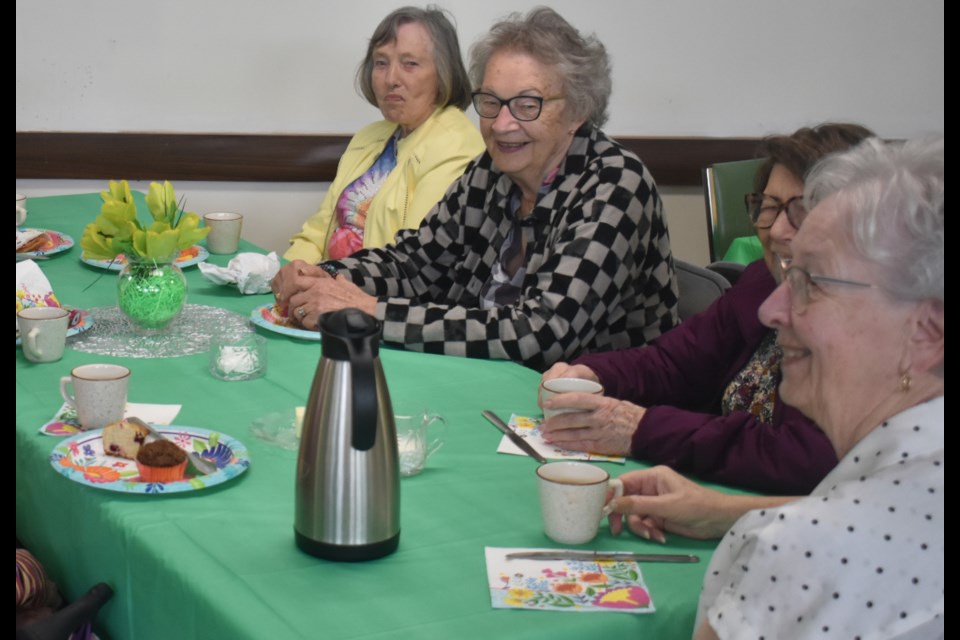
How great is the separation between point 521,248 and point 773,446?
42.5 inches

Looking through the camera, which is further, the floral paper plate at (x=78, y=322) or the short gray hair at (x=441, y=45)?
the short gray hair at (x=441, y=45)

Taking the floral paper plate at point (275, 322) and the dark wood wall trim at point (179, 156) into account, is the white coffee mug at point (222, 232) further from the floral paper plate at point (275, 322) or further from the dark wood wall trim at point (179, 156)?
the dark wood wall trim at point (179, 156)

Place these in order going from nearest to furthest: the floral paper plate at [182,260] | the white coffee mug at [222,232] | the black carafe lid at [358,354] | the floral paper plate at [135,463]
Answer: the black carafe lid at [358,354]
the floral paper plate at [135,463]
the floral paper plate at [182,260]
the white coffee mug at [222,232]

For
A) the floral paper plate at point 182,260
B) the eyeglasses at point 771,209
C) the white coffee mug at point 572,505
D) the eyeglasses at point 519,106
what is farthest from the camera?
the floral paper plate at point 182,260

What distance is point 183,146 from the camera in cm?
405

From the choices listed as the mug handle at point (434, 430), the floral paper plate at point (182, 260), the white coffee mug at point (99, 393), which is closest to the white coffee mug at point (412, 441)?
the mug handle at point (434, 430)

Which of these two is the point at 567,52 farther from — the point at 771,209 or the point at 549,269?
the point at 771,209

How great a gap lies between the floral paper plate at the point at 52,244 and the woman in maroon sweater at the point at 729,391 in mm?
1377

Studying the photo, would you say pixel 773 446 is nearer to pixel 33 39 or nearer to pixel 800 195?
pixel 800 195

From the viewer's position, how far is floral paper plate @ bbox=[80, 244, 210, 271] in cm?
262

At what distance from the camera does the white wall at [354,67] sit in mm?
3928

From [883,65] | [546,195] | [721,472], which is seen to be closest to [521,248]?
[546,195]

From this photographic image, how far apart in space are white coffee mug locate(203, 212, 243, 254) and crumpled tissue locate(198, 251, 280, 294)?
26cm

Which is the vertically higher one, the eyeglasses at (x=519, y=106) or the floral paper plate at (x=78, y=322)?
the eyeglasses at (x=519, y=106)
